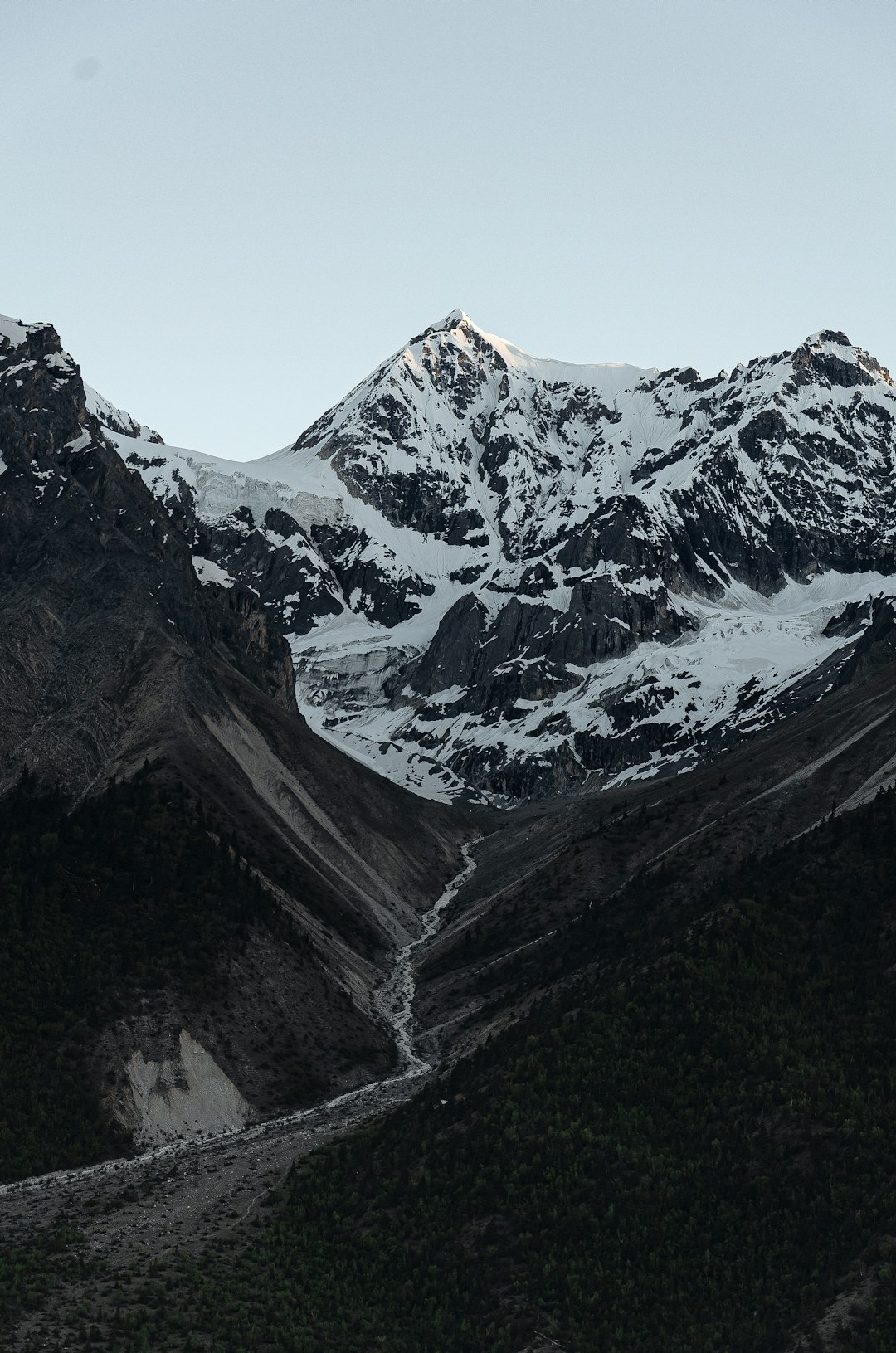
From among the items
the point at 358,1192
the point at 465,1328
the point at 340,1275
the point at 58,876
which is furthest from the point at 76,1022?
the point at 465,1328

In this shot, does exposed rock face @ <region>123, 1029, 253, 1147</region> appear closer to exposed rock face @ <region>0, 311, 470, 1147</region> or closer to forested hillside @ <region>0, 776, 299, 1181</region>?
exposed rock face @ <region>0, 311, 470, 1147</region>

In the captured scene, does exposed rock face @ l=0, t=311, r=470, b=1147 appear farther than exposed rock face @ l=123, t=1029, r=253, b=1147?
Yes

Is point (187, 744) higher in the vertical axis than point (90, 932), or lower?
higher

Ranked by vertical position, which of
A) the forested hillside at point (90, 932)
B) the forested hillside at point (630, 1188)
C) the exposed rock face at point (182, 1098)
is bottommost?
the forested hillside at point (630, 1188)

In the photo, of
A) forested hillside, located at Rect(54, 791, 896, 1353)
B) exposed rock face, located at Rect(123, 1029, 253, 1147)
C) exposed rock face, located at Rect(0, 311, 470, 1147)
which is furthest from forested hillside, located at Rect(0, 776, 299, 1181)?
forested hillside, located at Rect(54, 791, 896, 1353)

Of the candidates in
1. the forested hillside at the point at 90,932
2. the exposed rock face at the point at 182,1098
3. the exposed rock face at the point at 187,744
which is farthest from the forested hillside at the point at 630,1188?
the exposed rock face at the point at 187,744

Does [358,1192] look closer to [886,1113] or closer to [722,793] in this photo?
[886,1113]

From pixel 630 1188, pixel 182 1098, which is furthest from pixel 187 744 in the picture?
pixel 630 1188

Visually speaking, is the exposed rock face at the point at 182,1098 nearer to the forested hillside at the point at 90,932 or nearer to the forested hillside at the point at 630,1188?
the forested hillside at the point at 90,932

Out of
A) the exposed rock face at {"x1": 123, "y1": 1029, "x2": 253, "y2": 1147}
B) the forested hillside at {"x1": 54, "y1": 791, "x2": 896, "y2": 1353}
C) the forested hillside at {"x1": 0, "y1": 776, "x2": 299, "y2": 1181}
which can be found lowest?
the forested hillside at {"x1": 54, "y1": 791, "x2": 896, "y2": 1353}

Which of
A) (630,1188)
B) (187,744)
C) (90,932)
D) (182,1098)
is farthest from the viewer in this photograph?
(187,744)

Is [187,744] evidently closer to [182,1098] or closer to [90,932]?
[90,932]
